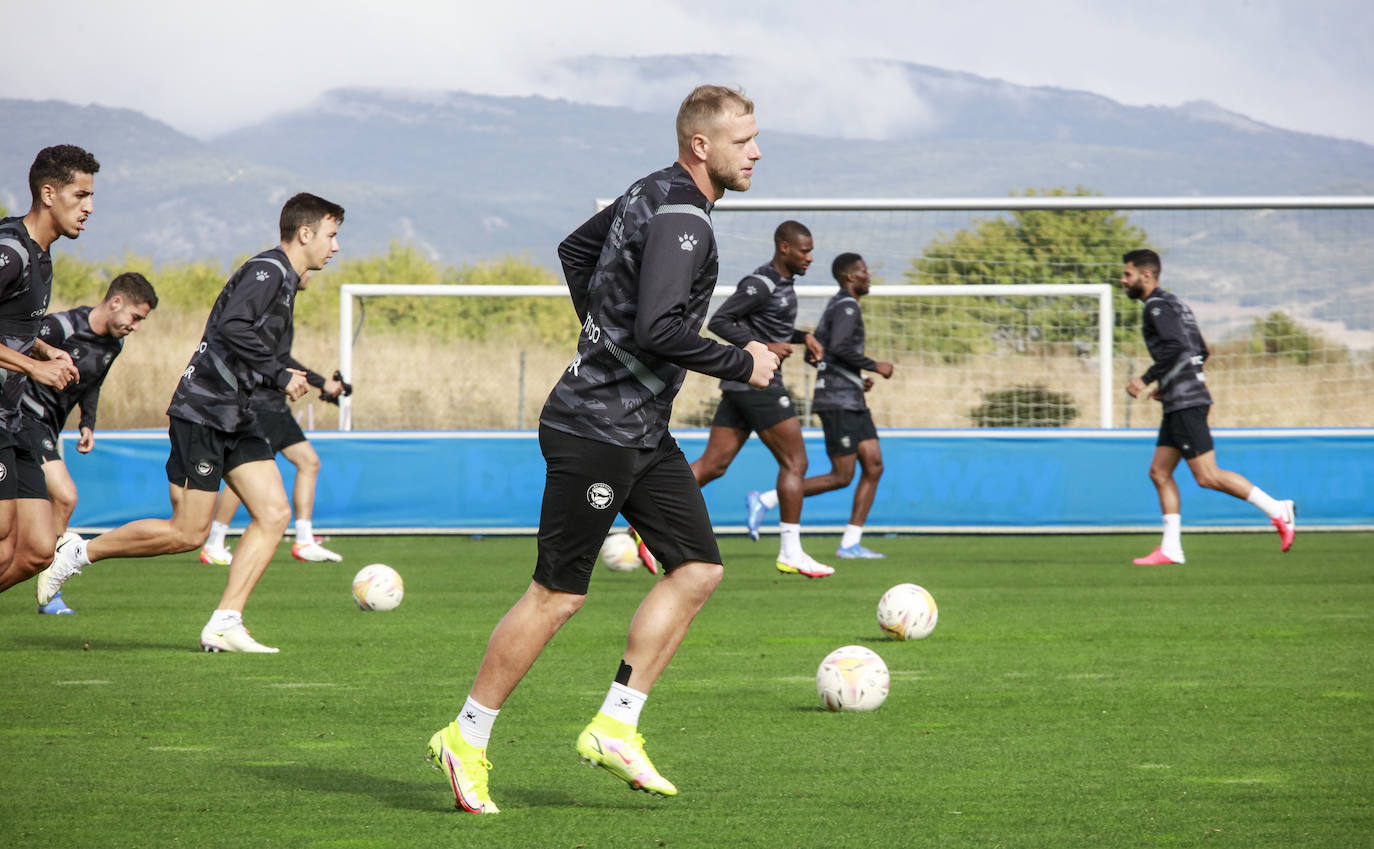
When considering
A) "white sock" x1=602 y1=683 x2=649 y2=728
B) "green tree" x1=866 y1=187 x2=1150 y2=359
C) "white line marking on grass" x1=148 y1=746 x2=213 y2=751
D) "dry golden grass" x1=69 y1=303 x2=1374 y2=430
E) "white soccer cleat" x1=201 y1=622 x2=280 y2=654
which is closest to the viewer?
"white sock" x1=602 y1=683 x2=649 y2=728

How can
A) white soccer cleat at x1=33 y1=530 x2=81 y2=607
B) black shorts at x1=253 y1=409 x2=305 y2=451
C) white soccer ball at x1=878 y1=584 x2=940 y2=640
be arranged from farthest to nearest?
black shorts at x1=253 y1=409 x2=305 y2=451 < white soccer cleat at x1=33 y1=530 x2=81 y2=607 < white soccer ball at x1=878 y1=584 x2=940 y2=640

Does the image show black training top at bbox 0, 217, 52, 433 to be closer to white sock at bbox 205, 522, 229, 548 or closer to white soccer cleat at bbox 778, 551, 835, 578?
white soccer cleat at bbox 778, 551, 835, 578

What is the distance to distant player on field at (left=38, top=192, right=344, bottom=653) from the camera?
7941mm

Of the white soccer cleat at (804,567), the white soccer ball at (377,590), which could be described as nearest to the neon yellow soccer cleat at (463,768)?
the white soccer ball at (377,590)

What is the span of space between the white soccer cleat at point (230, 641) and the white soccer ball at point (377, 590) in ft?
6.02

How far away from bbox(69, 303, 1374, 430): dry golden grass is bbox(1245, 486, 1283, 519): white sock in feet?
21.7

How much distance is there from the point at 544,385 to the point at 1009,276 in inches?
629

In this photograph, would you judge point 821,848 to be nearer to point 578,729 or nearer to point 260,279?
point 578,729

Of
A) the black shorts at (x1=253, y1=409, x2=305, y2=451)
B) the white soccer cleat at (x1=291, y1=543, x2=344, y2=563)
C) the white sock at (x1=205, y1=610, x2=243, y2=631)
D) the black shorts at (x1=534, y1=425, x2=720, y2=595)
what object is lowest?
the white soccer cleat at (x1=291, y1=543, x2=344, y2=563)

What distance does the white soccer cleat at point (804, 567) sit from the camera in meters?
11.9

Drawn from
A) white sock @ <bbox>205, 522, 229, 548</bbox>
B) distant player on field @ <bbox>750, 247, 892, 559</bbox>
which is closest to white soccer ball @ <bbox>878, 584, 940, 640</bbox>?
distant player on field @ <bbox>750, 247, 892, 559</bbox>

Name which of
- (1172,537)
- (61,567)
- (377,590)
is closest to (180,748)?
(61,567)

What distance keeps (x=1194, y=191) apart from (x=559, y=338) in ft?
326

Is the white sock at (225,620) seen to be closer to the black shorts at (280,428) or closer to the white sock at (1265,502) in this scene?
the black shorts at (280,428)
